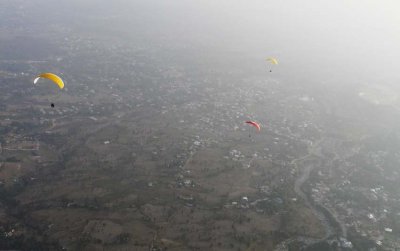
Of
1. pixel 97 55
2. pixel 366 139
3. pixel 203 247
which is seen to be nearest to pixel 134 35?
pixel 97 55

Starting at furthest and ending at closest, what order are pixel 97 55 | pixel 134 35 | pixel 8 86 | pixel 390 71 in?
pixel 134 35 → pixel 390 71 → pixel 97 55 → pixel 8 86

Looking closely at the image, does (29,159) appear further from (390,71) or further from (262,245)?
(390,71)

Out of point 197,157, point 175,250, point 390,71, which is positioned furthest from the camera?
point 390,71

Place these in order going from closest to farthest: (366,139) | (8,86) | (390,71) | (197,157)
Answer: (197,157), (366,139), (8,86), (390,71)

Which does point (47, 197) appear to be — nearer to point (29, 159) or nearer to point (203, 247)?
point (29, 159)

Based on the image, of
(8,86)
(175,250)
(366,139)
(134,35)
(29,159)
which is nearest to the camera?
(175,250)

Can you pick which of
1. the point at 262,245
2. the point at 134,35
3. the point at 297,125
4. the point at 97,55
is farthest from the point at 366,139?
the point at 134,35

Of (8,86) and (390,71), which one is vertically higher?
(390,71)

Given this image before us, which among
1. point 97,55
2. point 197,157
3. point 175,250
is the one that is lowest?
point 175,250

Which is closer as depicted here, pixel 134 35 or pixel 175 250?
pixel 175 250
